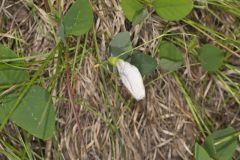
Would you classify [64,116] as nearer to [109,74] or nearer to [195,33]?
[109,74]

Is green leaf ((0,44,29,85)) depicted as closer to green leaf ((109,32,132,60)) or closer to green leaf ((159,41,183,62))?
green leaf ((109,32,132,60))

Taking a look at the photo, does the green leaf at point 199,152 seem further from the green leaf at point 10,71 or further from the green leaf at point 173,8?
the green leaf at point 10,71

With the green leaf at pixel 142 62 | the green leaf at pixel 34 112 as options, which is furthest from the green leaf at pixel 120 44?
the green leaf at pixel 34 112

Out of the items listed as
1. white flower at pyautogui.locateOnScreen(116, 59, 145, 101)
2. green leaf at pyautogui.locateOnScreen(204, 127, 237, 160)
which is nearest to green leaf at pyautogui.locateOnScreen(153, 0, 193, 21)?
white flower at pyautogui.locateOnScreen(116, 59, 145, 101)

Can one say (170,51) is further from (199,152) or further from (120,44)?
(199,152)

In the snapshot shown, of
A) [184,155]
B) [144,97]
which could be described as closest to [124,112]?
[144,97]

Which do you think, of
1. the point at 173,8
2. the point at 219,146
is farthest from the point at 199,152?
the point at 173,8
